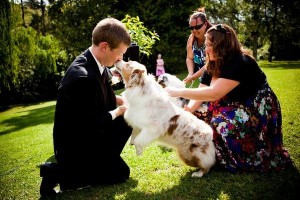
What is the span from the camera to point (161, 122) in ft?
13.0

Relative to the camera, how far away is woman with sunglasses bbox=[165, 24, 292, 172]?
12.9ft

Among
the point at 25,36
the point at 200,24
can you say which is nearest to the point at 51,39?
the point at 25,36

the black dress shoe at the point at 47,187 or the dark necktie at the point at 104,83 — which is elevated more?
the dark necktie at the point at 104,83

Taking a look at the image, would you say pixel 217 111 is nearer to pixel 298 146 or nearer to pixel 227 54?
pixel 227 54

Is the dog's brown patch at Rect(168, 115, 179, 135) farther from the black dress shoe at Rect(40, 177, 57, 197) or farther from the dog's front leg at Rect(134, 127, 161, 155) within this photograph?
the black dress shoe at Rect(40, 177, 57, 197)

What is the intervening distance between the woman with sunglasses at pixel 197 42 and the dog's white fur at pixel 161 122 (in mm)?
2378

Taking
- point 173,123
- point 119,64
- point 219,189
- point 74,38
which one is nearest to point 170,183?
point 219,189

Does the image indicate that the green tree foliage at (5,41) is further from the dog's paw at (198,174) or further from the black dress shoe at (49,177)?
the dog's paw at (198,174)

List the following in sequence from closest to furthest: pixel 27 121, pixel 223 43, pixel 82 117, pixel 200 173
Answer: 1. pixel 82 117
2. pixel 223 43
3. pixel 200 173
4. pixel 27 121

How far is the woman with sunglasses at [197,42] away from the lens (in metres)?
6.06

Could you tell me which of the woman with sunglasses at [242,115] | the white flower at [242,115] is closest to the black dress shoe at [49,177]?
the woman with sunglasses at [242,115]

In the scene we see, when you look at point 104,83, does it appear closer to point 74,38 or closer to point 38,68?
point 38,68

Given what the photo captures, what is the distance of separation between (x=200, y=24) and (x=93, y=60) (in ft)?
10.5

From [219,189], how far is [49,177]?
2.46m
